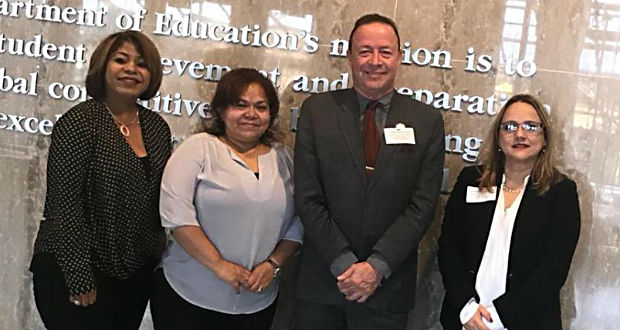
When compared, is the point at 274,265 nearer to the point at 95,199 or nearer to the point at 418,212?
the point at 418,212

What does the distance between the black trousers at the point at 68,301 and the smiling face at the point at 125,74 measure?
2.10 ft

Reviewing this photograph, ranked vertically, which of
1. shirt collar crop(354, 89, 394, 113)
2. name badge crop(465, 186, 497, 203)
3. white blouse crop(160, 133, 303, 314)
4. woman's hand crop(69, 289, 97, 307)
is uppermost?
shirt collar crop(354, 89, 394, 113)

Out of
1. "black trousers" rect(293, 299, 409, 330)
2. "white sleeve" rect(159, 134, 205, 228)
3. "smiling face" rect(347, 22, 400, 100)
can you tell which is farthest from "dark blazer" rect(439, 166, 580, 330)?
"white sleeve" rect(159, 134, 205, 228)

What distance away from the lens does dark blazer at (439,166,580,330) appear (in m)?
2.39

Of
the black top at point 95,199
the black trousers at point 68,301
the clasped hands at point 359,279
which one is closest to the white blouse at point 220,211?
the black top at point 95,199

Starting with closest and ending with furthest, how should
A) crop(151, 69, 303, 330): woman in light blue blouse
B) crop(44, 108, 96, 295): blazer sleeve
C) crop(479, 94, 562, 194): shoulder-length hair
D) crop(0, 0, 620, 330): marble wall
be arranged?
crop(44, 108, 96, 295): blazer sleeve → crop(151, 69, 303, 330): woman in light blue blouse → crop(479, 94, 562, 194): shoulder-length hair → crop(0, 0, 620, 330): marble wall

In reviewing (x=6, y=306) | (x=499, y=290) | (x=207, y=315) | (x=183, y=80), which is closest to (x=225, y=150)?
(x=207, y=315)

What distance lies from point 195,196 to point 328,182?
0.49 meters

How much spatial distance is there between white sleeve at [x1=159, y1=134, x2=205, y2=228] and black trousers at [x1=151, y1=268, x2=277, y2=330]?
27cm

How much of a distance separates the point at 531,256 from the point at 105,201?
155cm

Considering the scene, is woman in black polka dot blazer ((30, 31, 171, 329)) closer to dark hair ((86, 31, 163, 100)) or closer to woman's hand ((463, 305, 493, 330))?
dark hair ((86, 31, 163, 100))

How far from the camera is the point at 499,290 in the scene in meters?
2.45

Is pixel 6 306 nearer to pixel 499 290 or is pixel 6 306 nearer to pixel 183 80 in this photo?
pixel 183 80

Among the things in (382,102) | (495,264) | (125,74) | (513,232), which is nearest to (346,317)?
(495,264)
